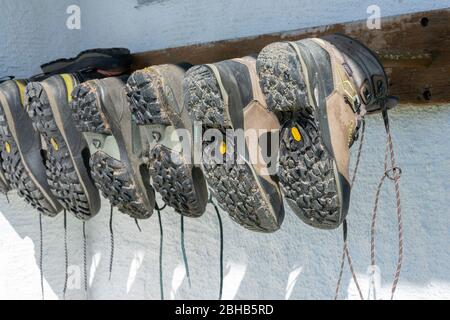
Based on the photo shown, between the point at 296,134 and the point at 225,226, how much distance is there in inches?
17.7

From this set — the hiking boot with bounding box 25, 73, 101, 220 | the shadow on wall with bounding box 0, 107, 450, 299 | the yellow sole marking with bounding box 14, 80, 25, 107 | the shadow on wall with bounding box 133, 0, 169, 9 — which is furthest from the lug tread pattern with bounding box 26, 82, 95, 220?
the shadow on wall with bounding box 133, 0, 169, 9

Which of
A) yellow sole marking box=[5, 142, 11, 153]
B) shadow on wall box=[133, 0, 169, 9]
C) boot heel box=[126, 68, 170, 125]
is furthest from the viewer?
shadow on wall box=[133, 0, 169, 9]

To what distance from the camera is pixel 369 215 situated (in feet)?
2.91

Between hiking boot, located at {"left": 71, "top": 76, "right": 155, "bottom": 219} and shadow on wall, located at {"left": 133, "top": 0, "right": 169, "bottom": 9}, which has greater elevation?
shadow on wall, located at {"left": 133, "top": 0, "right": 169, "bottom": 9}

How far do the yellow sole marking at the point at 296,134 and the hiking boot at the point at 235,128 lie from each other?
0.22 ft

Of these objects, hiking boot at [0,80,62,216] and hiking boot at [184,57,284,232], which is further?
hiking boot at [0,80,62,216]

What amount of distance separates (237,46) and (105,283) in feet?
2.22

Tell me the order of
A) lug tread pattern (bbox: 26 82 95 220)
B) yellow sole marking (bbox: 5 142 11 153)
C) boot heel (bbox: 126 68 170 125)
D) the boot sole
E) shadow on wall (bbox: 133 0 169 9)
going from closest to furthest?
the boot sole → boot heel (bbox: 126 68 170 125) → lug tread pattern (bbox: 26 82 95 220) → yellow sole marking (bbox: 5 142 11 153) → shadow on wall (bbox: 133 0 169 9)

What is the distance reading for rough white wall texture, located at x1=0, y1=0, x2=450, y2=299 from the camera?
82cm

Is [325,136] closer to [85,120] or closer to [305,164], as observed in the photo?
[305,164]

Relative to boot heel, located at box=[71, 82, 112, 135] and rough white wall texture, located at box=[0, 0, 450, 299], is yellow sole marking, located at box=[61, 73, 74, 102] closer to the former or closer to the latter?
boot heel, located at box=[71, 82, 112, 135]

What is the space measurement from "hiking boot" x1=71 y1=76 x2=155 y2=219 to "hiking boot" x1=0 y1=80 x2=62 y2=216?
162mm

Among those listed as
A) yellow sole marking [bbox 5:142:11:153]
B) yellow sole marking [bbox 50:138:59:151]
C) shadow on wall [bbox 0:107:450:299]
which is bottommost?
shadow on wall [bbox 0:107:450:299]

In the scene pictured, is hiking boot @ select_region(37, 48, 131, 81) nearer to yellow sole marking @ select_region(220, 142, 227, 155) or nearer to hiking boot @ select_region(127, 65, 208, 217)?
hiking boot @ select_region(127, 65, 208, 217)
